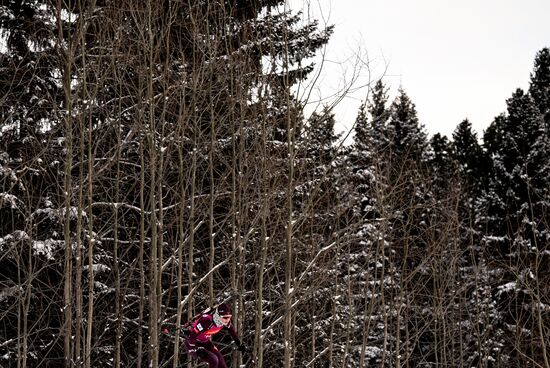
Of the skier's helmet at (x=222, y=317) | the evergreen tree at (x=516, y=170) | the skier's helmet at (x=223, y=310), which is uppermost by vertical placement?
the evergreen tree at (x=516, y=170)

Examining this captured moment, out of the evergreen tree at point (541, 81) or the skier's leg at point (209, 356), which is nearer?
the skier's leg at point (209, 356)

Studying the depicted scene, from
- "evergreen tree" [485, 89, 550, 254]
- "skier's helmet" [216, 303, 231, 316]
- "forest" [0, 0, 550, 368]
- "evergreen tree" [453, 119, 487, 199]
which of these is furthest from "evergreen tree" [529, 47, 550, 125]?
"skier's helmet" [216, 303, 231, 316]

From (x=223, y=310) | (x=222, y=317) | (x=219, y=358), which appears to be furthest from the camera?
(x=219, y=358)

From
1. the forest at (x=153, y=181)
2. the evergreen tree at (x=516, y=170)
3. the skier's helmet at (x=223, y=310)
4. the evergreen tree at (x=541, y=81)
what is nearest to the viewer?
the skier's helmet at (x=223, y=310)

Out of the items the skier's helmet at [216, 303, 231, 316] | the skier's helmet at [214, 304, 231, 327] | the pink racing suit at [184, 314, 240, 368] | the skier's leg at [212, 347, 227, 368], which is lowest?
the skier's leg at [212, 347, 227, 368]

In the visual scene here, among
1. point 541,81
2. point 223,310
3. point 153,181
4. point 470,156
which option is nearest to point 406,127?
point 470,156

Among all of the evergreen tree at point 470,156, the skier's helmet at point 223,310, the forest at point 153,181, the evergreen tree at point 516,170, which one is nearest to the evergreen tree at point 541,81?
the evergreen tree at point 516,170

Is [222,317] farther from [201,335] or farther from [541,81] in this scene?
[541,81]

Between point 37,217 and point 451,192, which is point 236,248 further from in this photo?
point 451,192

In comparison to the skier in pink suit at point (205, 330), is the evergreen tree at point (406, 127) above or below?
above

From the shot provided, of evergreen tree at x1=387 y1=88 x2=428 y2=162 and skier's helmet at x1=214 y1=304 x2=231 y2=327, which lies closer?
skier's helmet at x1=214 y1=304 x2=231 y2=327

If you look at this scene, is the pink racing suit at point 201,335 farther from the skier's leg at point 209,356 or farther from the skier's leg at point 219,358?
the skier's leg at point 219,358

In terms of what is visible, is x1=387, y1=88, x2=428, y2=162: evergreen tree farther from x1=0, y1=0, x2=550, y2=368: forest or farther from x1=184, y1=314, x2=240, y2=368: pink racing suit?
x1=184, y1=314, x2=240, y2=368: pink racing suit

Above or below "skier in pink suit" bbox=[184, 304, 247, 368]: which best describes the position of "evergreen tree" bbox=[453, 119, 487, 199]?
above
